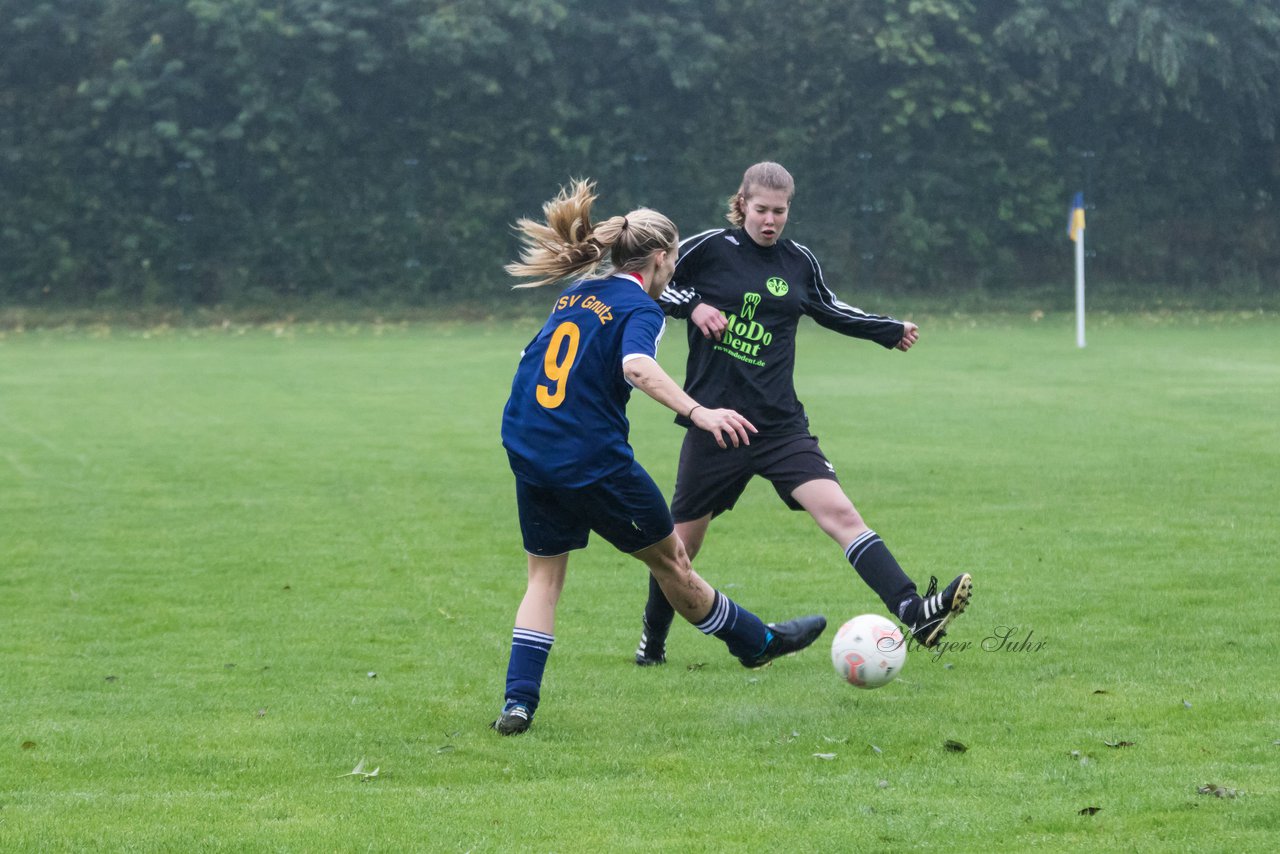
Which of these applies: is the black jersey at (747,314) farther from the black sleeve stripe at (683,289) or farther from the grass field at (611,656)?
the grass field at (611,656)

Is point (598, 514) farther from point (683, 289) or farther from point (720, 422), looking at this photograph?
point (683, 289)

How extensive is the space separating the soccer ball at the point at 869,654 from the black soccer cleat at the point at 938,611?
0.19m

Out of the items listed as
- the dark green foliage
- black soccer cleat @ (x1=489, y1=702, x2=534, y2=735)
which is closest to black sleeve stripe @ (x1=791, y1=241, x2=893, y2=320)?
black soccer cleat @ (x1=489, y1=702, x2=534, y2=735)

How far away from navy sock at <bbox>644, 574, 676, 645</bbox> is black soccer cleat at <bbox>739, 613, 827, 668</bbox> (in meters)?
0.40

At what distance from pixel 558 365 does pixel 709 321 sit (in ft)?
3.12

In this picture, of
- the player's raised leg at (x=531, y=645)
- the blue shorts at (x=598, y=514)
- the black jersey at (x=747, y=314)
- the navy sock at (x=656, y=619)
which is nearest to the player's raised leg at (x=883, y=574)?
the black jersey at (x=747, y=314)

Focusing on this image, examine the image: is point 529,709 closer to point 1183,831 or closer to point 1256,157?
point 1183,831

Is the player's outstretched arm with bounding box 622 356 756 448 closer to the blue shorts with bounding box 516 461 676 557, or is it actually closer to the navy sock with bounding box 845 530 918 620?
the blue shorts with bounding box 516 461 676 557

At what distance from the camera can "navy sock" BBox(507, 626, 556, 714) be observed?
5.28m

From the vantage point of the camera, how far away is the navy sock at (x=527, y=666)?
5277 millimetres

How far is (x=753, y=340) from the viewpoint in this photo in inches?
247

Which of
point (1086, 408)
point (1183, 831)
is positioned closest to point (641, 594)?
point (1183, 831)

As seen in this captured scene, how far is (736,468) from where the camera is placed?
6.24 meters

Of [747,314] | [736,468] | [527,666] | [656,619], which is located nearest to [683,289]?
[747,314]
